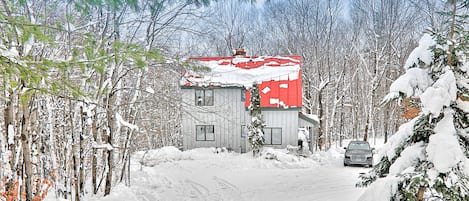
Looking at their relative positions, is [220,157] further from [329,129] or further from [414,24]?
[414,24]

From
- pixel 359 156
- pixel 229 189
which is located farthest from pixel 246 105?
pixel 229 189

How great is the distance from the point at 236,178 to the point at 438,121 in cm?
942

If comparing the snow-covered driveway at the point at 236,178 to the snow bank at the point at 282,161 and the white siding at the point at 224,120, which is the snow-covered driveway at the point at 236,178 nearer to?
the snow bank at the point at 282,161

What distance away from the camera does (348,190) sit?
9914 millimetres

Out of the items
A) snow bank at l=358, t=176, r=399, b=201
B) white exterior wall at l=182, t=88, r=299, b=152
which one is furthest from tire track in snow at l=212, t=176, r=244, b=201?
white exterior wall at l=182, t=88, r=299, b=152

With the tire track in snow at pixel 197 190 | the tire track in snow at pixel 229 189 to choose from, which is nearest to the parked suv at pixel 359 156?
the tire track in snow at pixel 229 189

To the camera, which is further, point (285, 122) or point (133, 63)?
point (285, 122)

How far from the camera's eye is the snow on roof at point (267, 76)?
1977cm

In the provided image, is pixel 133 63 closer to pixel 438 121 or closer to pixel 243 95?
pixel 438 121

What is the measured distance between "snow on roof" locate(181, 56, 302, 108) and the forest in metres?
2.70

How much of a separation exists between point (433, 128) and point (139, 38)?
6.85 metres

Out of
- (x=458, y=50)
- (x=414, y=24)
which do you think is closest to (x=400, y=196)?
(x=458, y=50)

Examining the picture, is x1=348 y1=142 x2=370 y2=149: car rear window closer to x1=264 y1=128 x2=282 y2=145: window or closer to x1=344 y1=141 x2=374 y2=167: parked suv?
x1=344 y1=141 x2=374 y2=167: parked suv

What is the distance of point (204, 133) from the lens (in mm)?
20688
